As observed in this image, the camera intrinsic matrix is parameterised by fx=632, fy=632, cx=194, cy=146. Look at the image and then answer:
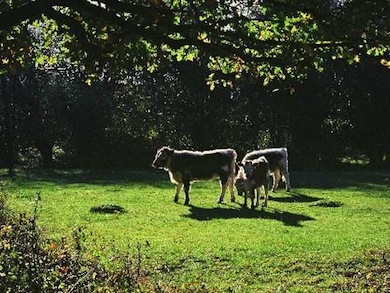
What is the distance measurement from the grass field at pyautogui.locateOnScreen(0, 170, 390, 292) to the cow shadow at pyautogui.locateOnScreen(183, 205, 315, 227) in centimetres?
3

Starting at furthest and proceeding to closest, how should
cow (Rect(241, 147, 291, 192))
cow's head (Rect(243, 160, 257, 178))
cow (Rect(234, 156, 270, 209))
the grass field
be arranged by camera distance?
cow (Rect(241, 147, 291, 192)), cow's head (Rect(243, 160, 257, 178)), cow (Rect(234, 156, 270, 209)), the grass field

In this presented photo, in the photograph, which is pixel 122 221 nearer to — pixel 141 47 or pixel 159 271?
pixel 159 271

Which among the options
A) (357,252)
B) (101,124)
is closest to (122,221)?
(357,252)

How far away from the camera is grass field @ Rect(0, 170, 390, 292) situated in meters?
11.0

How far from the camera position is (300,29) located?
31.9 ft

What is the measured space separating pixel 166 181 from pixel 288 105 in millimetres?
12291

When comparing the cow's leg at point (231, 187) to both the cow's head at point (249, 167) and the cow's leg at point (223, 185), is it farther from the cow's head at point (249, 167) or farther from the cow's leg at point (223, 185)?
the cow's head at point (249, 167)

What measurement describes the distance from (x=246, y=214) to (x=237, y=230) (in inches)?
108

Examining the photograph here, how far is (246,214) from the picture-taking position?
59.3 ft

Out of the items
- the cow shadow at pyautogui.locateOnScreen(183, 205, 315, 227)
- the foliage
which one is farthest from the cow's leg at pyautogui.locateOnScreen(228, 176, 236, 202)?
the foliage

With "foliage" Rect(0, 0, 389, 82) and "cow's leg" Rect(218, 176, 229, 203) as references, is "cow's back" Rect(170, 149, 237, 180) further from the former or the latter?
"foliage" Rect(0, 0, 389, 82)

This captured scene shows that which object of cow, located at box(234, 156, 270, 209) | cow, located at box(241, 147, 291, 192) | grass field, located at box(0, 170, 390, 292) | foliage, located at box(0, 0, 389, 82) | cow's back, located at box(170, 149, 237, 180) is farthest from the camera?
cow, located at box(241, 147, 291, 192)

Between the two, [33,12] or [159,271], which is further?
[159,271]

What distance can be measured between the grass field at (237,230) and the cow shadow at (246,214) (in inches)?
1.1
